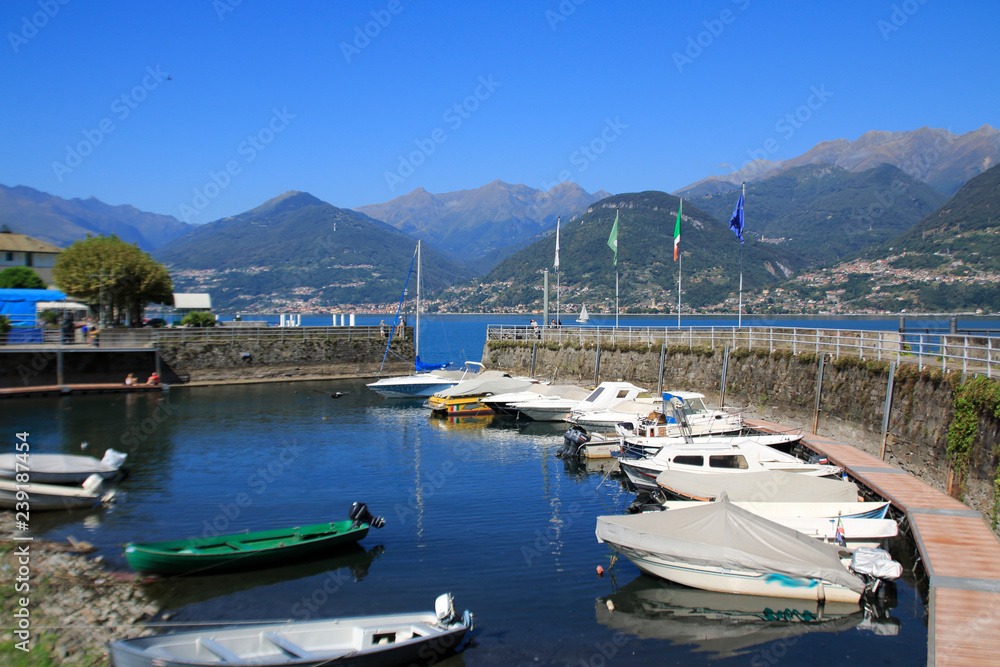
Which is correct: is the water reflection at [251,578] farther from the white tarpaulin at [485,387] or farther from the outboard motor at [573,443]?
the white tarpaulin at [485,387]

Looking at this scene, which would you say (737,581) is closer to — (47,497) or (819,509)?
(819,509)

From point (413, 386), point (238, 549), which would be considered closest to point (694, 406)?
point (238, 549)

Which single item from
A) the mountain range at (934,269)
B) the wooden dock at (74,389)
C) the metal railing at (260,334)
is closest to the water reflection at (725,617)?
the wooden dock at (74,389)

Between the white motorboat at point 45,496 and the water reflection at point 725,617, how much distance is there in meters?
16.6

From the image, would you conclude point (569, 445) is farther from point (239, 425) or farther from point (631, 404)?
point (239, 425)

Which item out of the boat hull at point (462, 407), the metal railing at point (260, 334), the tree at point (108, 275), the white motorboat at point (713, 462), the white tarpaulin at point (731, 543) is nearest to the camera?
the white tarpaulin at point (731, 543)

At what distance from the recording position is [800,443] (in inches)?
967

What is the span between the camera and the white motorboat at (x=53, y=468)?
20000 mm

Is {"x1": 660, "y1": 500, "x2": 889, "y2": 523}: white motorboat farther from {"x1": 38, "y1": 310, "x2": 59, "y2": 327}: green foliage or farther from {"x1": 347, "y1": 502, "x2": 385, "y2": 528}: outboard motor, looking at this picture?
{"x1": 38, "y1": 310, "x2": 59, "y2": 327}: green foliage

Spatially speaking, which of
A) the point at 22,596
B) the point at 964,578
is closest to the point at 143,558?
the point at 22,596

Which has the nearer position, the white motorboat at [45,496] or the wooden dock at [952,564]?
the wooden dock at [952,564]

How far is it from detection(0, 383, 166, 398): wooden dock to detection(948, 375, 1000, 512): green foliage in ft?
163

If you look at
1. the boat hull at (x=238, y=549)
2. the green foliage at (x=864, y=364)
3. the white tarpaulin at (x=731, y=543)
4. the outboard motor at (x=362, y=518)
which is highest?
the green foliage at (x=864, y=364)

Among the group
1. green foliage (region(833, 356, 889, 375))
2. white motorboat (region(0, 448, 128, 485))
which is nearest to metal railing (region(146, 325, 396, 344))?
white motorboat (region(0, 448, 128, 485))
